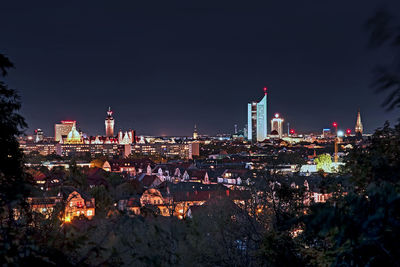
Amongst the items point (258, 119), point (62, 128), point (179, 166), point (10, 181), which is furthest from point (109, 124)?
point (10, 181)

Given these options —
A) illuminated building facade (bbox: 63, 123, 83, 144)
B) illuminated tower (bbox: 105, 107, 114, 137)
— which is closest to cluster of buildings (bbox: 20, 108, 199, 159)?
illuminated building facade (bbox: 63, 123, 83, 144)

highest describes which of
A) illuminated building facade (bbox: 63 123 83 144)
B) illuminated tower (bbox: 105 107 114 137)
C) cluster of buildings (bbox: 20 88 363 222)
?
illuminated tower (bbox: 105 107 114 137)

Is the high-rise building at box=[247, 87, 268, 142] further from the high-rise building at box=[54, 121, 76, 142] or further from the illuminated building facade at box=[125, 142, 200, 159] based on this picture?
the high-rise building at box=[54, 121, 76, 142]

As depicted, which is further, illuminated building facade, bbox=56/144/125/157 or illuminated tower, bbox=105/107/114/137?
illuminated tower, bbox=105/107/114/137

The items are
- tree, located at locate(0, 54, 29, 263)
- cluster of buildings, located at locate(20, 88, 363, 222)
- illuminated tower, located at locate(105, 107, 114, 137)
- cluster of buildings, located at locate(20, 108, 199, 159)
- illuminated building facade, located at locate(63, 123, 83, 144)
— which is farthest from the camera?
illuminated tower, located at locate(105, 107, 114, 137)

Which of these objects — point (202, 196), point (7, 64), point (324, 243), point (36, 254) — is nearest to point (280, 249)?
point (324, 243)

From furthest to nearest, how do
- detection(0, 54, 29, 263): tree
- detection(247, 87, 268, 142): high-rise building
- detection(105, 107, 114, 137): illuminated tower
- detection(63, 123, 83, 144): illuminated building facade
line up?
1. detection(247, 87, 268, 142): high-rise building
2. detection(105, 107, 114, 137): illuminated tower
3. detection(63, 123, 83, 144): illuminated building facade
4. detection(0, 54, 29, 263): tree

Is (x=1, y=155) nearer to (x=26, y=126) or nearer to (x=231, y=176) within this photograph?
(x=26, y=126)

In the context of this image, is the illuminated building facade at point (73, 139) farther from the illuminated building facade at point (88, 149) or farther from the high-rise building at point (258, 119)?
the high-rise building at point (258, 119)

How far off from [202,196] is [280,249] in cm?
2174

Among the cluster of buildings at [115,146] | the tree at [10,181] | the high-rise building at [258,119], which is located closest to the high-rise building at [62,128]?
the cluster of buildings at [115,146]

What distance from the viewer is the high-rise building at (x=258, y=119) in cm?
17500

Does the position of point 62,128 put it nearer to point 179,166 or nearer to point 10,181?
point 179,166

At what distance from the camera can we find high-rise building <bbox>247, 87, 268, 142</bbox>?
17500 cm
